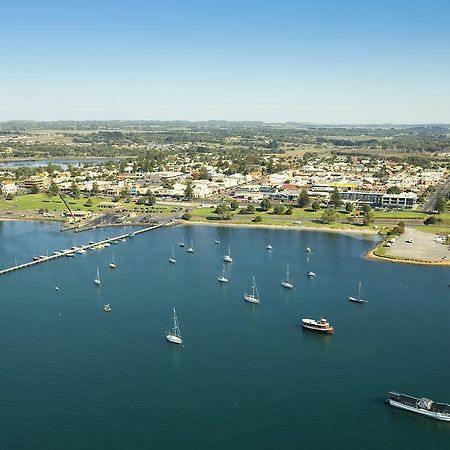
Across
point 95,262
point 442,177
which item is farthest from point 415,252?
point 442,177

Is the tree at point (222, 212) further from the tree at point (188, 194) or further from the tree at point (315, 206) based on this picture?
the tree at point (188, 194)

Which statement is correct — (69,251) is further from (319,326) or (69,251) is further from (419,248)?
(419,248)

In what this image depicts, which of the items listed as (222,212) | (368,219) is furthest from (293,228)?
(222,212)

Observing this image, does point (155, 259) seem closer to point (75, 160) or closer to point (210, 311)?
point (210, 311)

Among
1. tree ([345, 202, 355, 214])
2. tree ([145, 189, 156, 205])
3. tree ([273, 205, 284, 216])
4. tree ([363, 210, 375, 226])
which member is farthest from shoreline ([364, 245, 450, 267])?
tree ([145, 189, 156, 205])

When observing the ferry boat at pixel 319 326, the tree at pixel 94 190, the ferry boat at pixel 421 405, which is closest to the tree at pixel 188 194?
the tree at pixel 94 190

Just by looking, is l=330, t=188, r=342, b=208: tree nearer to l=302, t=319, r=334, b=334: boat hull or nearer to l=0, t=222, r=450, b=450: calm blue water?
l=0, t=222, r=450, b=450: calm blue water
